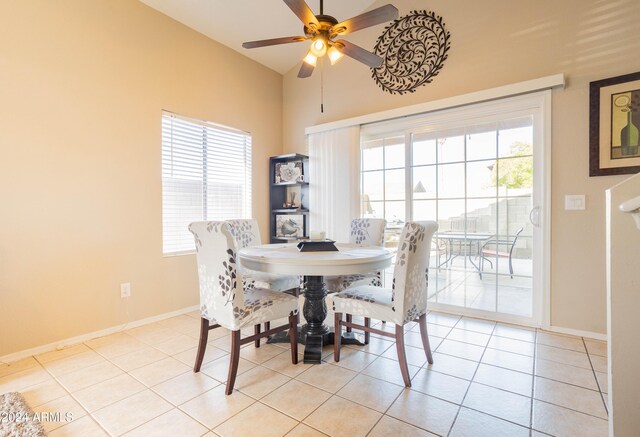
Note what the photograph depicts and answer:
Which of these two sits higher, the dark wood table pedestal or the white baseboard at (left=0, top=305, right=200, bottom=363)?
the dark wood table pedestal

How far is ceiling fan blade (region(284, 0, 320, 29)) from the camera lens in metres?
1.88

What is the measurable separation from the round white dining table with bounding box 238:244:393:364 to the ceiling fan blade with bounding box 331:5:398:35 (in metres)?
1.47

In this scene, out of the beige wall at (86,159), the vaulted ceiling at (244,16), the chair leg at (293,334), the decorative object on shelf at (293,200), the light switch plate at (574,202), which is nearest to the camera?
the chair leg at (293,334)

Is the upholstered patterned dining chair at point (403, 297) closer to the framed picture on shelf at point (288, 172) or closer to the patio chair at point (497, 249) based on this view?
the patio chair at point (497, 249)

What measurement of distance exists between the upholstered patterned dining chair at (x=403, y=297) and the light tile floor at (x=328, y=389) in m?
0.21

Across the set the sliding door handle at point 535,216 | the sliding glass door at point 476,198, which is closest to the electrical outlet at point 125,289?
the sliding glass door at point 476,198

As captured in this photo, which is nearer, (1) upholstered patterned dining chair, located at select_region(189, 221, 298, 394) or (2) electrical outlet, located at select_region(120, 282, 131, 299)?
(1) upholstered patterned dining chair, located at select_region(189, 221, 298, 394)

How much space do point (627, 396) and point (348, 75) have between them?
3.71 m

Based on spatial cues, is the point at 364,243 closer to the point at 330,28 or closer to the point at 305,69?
the point at 305,69

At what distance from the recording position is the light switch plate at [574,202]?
260cm

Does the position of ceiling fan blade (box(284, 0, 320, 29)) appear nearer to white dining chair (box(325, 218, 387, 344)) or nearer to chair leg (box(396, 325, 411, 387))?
white dining chair (box(325, 218, 387, 344))

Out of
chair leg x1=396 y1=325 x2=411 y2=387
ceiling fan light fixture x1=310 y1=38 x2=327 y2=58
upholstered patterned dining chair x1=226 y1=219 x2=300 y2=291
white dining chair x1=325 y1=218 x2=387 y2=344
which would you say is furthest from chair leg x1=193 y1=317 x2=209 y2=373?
ceiling fan light fixture x1=310 y1=38 x2=327 y2=58

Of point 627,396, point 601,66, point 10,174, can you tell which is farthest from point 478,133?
point 10,174

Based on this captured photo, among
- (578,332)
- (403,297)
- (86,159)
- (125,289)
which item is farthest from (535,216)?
(86,159)
